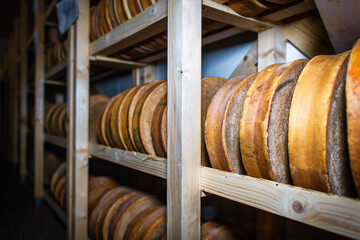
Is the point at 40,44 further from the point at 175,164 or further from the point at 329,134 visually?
the point at 329,134

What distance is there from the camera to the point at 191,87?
95 cm

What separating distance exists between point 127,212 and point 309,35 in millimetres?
1260

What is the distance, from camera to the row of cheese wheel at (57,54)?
249 centimetres

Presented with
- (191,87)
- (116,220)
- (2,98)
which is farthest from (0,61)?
(191,87)

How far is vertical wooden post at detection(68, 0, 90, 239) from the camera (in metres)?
1.73

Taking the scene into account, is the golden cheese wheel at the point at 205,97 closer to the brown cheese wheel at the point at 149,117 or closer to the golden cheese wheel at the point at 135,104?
the brown cheese wheel at the point at 149,117

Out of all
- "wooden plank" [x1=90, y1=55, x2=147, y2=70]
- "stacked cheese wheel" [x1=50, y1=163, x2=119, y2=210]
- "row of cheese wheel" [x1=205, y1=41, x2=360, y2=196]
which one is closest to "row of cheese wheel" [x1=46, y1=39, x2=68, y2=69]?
"wooden plank" [x1=90, y1=55, x2=147, y2=70]

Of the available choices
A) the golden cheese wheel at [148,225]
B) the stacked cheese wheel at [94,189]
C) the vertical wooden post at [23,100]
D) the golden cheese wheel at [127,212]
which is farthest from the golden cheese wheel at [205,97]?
the vertical wooden post at [23,100]

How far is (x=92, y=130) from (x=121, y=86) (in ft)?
2.77

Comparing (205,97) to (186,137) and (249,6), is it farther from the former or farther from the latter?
(249,6)

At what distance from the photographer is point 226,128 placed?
888 millimetres

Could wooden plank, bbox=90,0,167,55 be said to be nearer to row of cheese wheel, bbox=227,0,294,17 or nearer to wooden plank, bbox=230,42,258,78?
Answer: row of cheese wheel, bbox=227,0,294,17

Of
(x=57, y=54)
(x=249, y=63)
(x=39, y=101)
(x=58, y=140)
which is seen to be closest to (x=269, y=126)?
(x=249, y=63)

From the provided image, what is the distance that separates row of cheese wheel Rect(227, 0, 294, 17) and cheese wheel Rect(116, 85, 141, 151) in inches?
25.8
